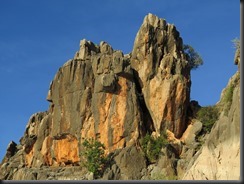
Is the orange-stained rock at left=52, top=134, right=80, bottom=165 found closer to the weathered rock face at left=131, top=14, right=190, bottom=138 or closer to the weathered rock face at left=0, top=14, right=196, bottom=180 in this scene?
the weathered rock face at left=0, top=14, right=196, bottom=180

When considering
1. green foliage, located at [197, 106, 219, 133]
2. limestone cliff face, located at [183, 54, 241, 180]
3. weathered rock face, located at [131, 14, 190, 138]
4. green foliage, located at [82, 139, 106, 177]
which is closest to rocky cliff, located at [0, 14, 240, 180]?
weathered rock face, located at [131, 14, 190, 138]

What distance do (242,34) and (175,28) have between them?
47.9 metres

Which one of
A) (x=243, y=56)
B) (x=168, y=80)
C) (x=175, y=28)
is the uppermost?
(x=175, y=28)

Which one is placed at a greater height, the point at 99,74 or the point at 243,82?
the point at 99,74

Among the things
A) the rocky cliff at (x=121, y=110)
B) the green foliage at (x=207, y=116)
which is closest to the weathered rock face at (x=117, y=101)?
the rocky cliff at (x=121, y=110)

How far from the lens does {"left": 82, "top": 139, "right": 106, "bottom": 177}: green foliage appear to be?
5491cm

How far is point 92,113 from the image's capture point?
197 feet

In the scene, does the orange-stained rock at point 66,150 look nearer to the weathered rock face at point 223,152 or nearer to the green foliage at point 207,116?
the green foliage at point 207,116

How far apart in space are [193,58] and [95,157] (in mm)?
26748

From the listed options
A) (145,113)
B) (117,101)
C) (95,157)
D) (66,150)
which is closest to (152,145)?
(95,157)

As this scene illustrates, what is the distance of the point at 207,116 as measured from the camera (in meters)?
60.0

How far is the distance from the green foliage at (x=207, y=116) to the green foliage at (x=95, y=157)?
39.4 feet

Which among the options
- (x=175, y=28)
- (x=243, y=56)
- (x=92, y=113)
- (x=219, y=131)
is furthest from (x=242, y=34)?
(x=175, y=28)

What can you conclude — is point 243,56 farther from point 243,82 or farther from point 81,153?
point 81,153
